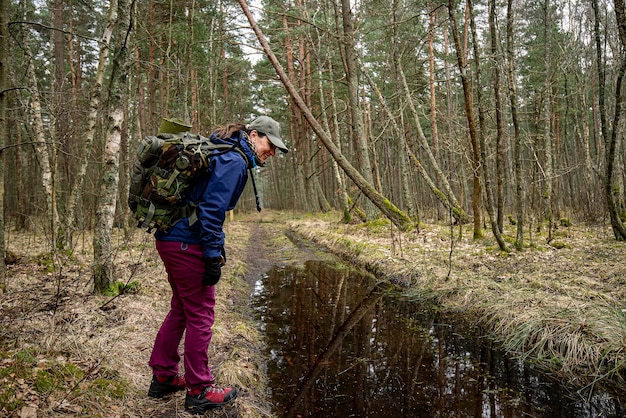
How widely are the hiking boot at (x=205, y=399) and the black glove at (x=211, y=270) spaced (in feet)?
2.89

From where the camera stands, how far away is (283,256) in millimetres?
11273

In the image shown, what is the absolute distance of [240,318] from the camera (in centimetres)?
544

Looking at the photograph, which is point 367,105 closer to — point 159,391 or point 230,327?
point 230,327

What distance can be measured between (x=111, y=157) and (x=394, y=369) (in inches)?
175

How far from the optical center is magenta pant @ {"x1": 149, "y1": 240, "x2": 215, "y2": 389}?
2.78 m

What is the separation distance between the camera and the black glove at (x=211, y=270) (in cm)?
272

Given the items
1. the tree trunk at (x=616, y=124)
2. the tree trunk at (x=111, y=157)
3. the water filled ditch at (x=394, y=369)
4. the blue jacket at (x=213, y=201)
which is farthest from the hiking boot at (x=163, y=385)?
the tree trunk at (x=616, y=124)

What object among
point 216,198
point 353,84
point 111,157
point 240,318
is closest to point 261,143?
point 216,198

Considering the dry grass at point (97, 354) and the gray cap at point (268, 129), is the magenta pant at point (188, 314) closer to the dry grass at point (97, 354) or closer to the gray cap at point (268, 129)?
the dry grass at point (97, 354)

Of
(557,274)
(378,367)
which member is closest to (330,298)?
(378,367)

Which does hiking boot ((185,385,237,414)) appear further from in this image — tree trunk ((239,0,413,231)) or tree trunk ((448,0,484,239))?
tree trunk ((448,0,484,239))

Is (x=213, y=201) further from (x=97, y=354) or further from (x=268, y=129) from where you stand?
(x=97, y=354)

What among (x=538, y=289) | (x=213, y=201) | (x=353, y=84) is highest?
(x=353, y=84)

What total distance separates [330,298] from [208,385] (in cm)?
388
